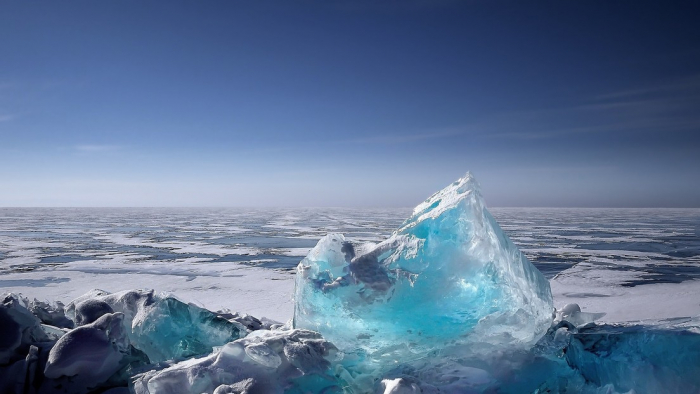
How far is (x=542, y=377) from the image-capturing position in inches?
97.8

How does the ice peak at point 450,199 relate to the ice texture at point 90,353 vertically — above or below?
above

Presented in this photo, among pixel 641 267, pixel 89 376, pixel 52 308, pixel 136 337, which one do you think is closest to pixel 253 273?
pixel 52 308

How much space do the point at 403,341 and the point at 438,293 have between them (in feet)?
1.27

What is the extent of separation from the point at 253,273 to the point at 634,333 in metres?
6.18

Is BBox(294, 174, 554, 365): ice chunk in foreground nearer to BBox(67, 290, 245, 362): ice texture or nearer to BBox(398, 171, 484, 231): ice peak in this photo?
BBox(398, 171, 484, 231): ice peak

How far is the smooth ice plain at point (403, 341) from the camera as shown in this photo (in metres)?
2.40

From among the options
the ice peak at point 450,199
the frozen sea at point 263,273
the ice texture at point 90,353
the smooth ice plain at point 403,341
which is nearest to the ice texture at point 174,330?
the smooth ice plain at point 403,341

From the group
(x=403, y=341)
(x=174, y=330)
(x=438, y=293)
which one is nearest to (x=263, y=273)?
(x=174, y=330)

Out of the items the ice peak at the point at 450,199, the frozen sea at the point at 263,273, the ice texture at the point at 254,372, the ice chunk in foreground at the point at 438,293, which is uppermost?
the ice peak at the point at 450,199

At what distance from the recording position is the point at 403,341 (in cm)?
271

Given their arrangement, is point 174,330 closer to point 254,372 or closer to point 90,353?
point 90,353

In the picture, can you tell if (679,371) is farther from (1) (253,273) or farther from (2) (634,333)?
(1) (253,273)

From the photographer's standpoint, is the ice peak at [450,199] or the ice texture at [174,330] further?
the ice texture at [174,330]

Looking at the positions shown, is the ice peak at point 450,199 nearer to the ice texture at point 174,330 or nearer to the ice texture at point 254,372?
the ice texture at point 254,372
